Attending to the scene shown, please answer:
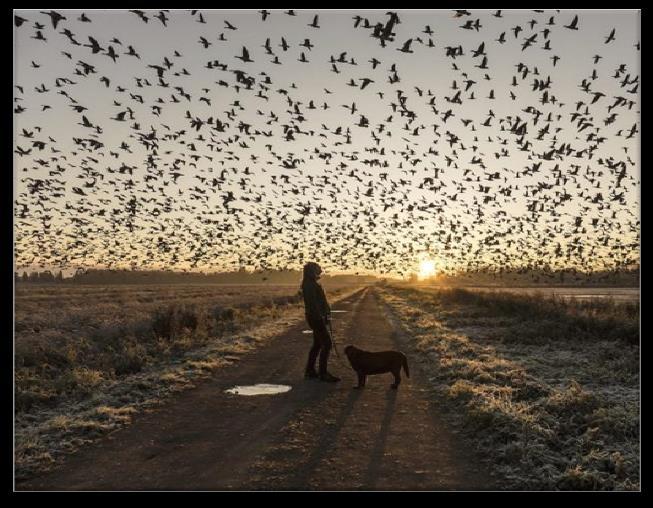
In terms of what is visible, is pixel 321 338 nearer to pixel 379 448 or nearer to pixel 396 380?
pixel 396 380

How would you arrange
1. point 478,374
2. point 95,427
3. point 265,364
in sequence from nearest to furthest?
point 95,427, point 478,374, point 265,364

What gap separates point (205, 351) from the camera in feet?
58.4

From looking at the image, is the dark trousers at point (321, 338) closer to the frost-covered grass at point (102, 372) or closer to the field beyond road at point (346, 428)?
the field beyond road at point (346, 428)

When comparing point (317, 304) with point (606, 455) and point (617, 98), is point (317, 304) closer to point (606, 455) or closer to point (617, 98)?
point (606, 455)

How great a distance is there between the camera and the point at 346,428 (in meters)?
8.72

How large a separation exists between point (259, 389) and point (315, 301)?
240 centimetres

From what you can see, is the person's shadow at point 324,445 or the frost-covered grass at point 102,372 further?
the frost-covered grass at point 102,372

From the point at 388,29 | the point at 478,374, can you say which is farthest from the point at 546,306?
the point at 388,29

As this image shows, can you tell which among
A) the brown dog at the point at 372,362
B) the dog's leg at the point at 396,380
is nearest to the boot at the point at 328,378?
the brown dog at the point at 372,362

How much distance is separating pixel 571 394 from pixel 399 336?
12.8m

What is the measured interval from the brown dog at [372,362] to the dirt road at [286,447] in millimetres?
386

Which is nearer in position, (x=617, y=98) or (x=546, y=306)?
(x=617, y=98)

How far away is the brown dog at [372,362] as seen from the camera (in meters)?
11.8

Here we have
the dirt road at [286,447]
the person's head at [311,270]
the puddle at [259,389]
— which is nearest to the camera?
the dirt road at [286,447]
